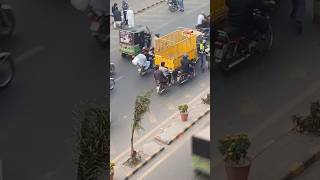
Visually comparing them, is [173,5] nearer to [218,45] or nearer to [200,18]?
[200,18]

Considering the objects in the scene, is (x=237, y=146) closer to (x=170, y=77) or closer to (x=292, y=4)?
(x=170, y=77)

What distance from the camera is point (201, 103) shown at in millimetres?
4723

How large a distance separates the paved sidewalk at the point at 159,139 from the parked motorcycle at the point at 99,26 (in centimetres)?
100

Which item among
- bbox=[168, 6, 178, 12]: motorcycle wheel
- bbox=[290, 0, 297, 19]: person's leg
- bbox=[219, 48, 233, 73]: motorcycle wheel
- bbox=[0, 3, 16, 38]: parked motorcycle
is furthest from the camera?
bbox=[168, 6, 178, 12]: motorcycle wheel

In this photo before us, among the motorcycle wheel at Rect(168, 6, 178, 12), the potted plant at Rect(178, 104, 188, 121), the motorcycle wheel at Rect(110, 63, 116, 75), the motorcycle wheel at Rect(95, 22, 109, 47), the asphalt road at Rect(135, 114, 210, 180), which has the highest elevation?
the motorcycle wheel at Rect(168, 6, 178, 12)

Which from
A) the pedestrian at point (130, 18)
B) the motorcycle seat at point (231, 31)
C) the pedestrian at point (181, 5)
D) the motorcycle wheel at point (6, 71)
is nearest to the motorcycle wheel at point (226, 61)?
the motorcycle seat at point (231, 31)

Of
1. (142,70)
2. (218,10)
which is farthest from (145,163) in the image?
(218,10)

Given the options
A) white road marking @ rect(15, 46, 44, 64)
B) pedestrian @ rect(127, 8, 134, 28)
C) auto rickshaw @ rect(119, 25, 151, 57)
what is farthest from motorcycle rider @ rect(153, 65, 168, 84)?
white road marking @ rect(15, 46, 44, 64)

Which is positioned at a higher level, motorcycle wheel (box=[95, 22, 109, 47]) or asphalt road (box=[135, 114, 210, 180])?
motorcycle wheel (box=[95, 22, 109, 47])

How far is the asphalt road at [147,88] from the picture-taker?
15.4ft

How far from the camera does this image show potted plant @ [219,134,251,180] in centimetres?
433

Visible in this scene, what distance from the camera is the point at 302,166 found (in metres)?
4.37

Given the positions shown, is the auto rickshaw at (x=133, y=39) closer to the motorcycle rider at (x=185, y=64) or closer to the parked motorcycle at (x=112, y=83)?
the parked motorcycle at (x=112, y=83)

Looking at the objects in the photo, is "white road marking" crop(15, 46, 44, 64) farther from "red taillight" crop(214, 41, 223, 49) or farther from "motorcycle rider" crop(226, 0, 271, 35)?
"motorcycle rider" crop(226, 0, 271, 35)
